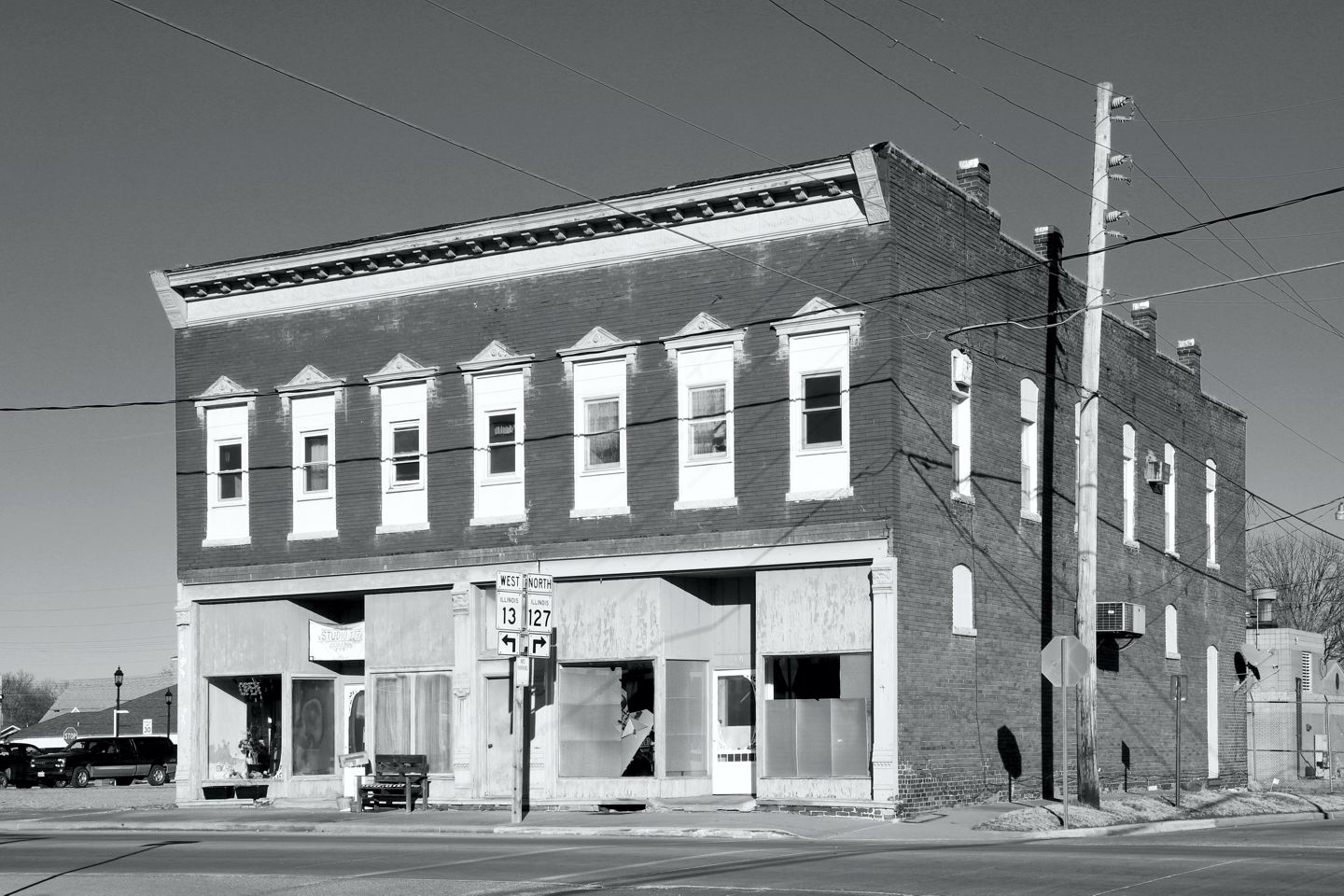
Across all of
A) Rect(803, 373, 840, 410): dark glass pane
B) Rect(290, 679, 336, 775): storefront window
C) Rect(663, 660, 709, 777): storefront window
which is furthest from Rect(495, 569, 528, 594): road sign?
Rect(290, 679, 336, 775): storefront window

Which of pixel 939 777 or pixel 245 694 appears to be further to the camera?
pixel 245 694

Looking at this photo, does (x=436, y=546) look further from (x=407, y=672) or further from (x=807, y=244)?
(x=807, y=244)

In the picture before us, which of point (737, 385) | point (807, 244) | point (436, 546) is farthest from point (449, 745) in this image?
point (807, 244)

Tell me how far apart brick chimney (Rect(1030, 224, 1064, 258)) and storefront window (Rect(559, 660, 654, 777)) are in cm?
1236

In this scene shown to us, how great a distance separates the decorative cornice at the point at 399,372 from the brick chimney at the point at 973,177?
10851mm

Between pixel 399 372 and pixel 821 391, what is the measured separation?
9.06 meters

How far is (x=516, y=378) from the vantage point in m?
30.9

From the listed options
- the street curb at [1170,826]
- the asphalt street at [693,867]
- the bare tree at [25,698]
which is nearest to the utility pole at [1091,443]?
the street curb at [1170,826]

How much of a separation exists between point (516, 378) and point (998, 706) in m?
10.9

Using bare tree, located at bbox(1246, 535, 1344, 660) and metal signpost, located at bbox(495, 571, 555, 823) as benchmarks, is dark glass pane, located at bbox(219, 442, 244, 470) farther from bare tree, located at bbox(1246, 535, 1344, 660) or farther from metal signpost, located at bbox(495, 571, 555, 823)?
bare tree, located at bbox(1246, 535, 1344, 660)

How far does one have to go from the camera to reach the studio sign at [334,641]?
111ft

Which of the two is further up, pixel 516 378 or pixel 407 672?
pixel 516 378

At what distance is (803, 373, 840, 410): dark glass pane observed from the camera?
27594 mm

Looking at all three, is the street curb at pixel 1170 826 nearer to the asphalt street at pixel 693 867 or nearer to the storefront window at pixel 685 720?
the asphalt street at pixel 693 867
